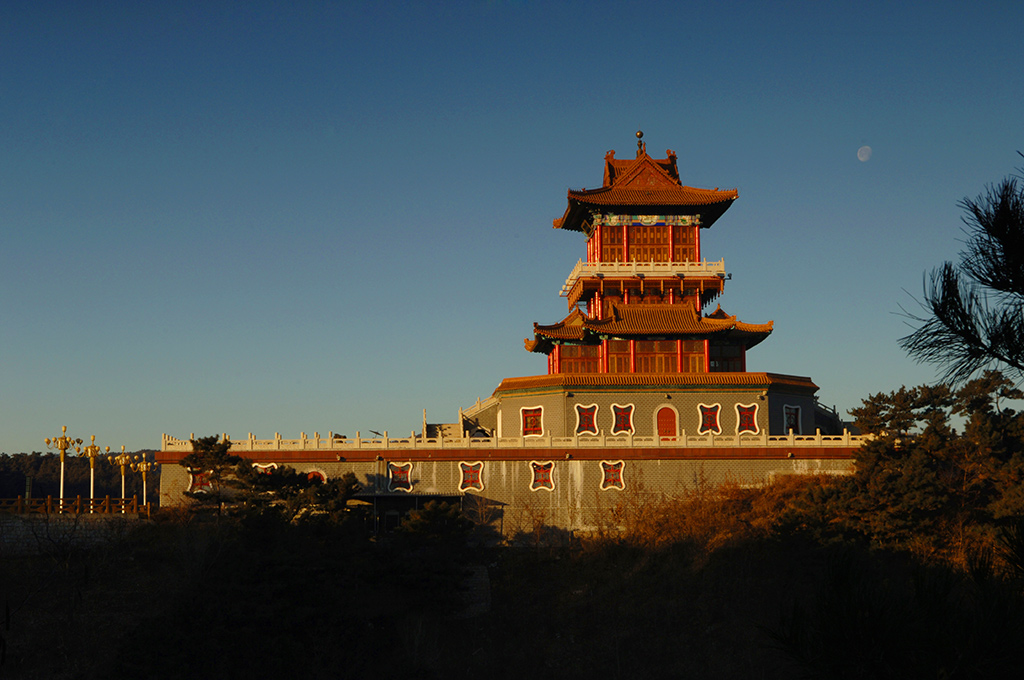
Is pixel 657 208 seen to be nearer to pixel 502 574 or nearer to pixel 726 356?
pixel 726 356

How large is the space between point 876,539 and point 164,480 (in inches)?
1215

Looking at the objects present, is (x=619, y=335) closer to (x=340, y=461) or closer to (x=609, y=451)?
(x=609, y=451)

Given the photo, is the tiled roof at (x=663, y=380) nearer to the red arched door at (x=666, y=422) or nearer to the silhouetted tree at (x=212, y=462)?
the red arched door at (x=666, y=422)

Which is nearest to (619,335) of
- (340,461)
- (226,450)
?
(340,461)

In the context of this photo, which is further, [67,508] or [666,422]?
[666,422]

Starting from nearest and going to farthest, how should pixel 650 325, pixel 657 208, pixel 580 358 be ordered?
pixel 650 325
pixel 580 358
pixel 657 208

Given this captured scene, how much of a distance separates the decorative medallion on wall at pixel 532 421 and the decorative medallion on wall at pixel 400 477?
708cm

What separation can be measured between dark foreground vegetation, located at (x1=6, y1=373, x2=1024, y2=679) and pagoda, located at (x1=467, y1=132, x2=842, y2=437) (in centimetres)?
550

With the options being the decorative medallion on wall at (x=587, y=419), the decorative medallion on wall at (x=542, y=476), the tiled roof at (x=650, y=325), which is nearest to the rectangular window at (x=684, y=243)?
the tiled roof at (x=650, y=325)

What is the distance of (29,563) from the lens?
4178cm

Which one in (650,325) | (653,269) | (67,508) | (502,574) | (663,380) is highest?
(653,269)

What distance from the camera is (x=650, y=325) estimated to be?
172 ft

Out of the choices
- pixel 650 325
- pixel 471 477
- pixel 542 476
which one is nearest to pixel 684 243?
pixel 650 325

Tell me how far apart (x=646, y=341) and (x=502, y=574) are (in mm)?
15397
